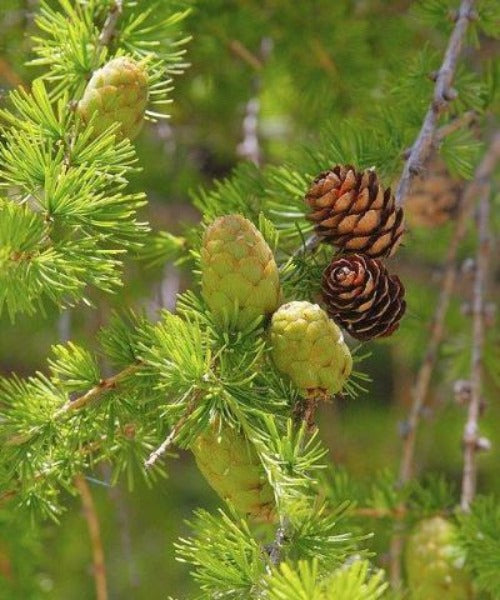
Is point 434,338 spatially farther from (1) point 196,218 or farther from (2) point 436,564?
(1) point 196,218

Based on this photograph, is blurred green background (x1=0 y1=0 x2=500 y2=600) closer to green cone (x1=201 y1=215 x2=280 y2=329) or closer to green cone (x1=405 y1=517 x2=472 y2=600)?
green cone (x1=405 y1=517 x2=472 y2=600)

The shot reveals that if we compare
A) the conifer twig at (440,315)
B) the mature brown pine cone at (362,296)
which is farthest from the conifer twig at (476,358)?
the mature brown pine cone at (362,296)

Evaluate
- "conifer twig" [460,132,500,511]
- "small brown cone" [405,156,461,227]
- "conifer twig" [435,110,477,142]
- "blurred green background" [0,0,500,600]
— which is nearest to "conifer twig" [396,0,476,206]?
"conifer twig" [435,110,477,142]

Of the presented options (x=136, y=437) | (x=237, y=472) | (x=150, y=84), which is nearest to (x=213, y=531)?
(x=237, y=472)

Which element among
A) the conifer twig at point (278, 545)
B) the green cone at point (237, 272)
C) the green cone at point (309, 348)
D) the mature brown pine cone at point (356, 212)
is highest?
the mature brown pine cone at point (356, 212)

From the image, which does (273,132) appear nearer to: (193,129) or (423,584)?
(193,129)

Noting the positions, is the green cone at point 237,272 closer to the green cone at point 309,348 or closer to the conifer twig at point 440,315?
the green cone at point 309,348
